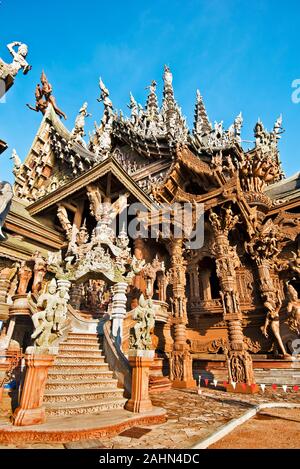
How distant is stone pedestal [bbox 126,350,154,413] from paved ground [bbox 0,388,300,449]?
56 cm

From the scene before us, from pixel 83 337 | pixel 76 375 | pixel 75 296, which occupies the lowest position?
pixel 76 375

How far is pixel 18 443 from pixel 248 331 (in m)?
9.75

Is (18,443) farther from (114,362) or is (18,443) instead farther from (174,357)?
(174,357)

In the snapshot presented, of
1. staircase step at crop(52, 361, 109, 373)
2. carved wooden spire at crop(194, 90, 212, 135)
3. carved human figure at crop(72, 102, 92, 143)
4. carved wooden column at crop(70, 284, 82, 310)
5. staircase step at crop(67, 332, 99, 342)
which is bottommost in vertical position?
staircase step at crop(52, 361, 109, 373)

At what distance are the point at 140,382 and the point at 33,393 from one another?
81.5 inches

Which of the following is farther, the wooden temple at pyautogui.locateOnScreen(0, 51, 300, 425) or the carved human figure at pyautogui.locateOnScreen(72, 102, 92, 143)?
the carved human figure at pyautogui.locateOnScreen(72, 102, 92, 143)

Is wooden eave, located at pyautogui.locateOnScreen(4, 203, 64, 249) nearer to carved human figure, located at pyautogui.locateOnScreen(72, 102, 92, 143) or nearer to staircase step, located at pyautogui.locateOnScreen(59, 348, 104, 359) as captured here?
staircase step, located at pyautogui.locateOnScreen(59, 348, 104, 359)

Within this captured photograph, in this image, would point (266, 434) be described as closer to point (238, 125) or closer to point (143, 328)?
point (143, 328)

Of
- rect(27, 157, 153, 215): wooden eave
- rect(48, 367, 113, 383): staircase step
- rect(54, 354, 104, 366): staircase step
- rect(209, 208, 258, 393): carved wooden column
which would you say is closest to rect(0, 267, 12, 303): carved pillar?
rect(27, 157, 153, 215): wooden eave

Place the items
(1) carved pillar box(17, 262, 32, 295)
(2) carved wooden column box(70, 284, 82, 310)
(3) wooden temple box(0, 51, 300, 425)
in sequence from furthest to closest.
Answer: (2) carved wooden column box(70, 284, 82, 310) → (1) carved pillar box(17, 262, 32, 295) → (3) wooden temple box(0, 51, 300, 425)

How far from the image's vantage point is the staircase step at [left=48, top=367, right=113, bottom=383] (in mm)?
5461

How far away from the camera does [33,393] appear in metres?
3.96

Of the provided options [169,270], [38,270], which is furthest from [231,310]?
[38,270]

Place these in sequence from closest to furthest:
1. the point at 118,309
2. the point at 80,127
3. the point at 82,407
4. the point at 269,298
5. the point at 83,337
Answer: the point at 82,407 < the point at 83,337 < the point at 118,309 < the point at 269,298 < the point at 80,127
